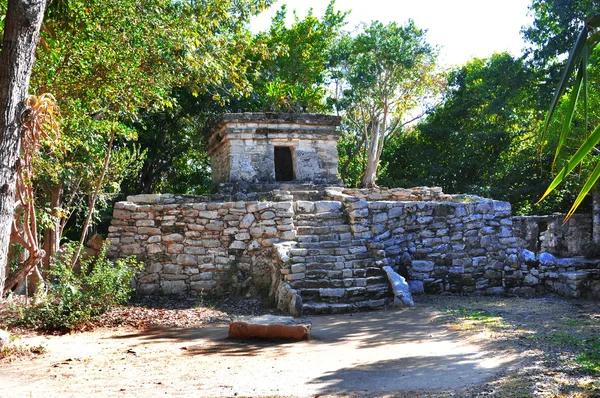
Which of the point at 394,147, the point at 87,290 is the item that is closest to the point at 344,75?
the point at 394,147

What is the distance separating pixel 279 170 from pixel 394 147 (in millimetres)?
8324

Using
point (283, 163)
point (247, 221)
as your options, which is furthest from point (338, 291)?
point (283, 163)

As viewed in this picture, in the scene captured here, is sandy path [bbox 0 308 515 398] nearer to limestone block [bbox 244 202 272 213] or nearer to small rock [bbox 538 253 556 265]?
limestone block [bbox 244 202 272 213]

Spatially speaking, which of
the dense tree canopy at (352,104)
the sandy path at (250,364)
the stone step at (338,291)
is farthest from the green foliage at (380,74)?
the sandy path at (250,364)

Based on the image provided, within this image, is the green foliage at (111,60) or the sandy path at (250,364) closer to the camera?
the sandy path at (250,364)

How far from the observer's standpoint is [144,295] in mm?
8688

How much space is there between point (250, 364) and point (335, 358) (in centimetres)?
84

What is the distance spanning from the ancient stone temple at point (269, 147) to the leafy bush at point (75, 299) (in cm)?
486

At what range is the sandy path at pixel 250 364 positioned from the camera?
411 cm

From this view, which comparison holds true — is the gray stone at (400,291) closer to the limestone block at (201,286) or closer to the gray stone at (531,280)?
the gray stone at (531,280)

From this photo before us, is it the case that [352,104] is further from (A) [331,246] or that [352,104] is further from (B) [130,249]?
(B) [130,249]

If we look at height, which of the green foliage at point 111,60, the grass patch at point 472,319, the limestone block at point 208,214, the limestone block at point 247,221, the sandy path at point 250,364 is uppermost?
the green foliage at point 111,60

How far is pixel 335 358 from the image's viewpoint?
509 centimetres

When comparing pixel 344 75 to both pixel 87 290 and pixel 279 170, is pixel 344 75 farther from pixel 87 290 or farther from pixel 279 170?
pixel 87 290
